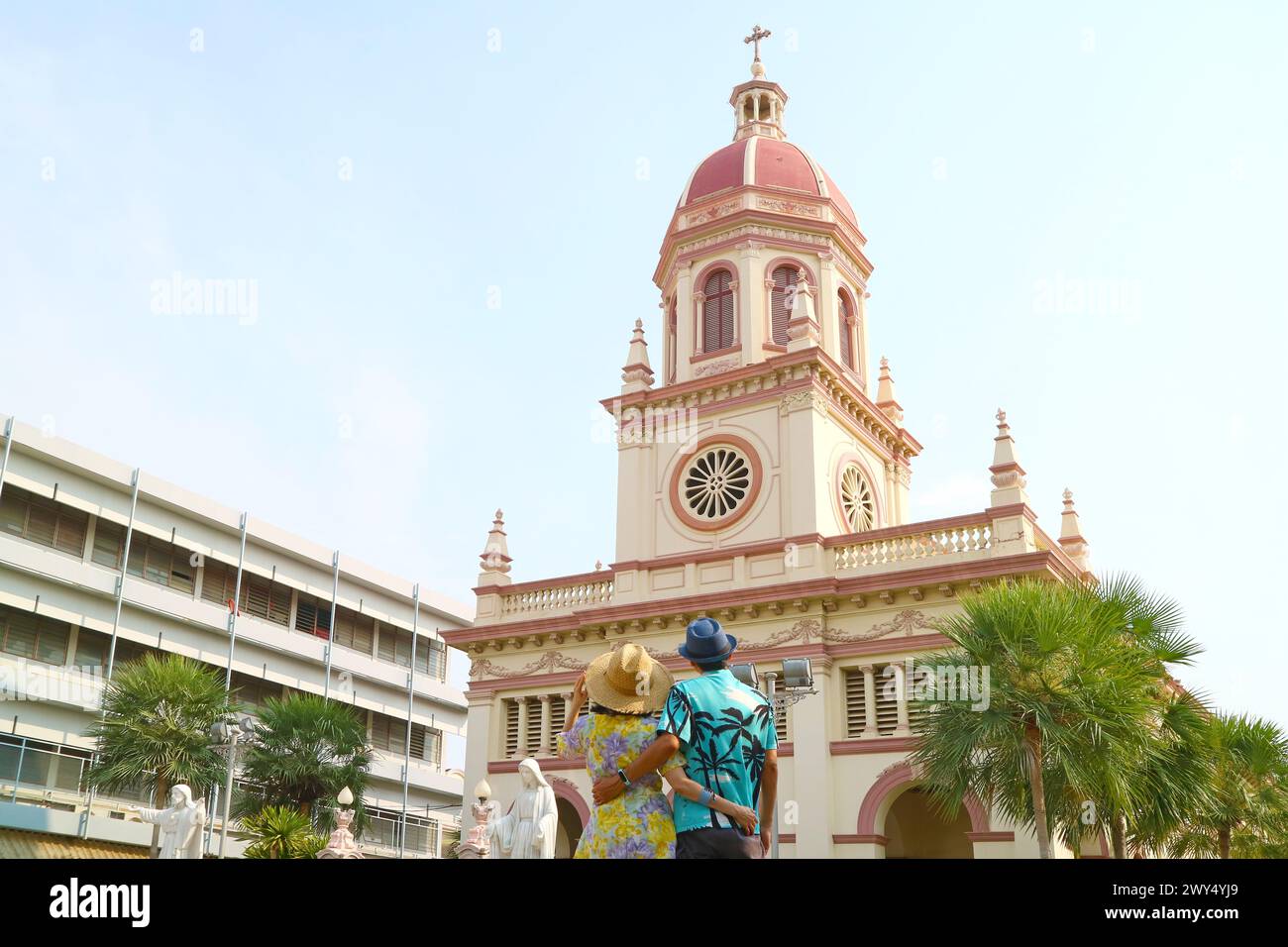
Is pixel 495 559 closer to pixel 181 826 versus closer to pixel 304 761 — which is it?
pixel 304 761

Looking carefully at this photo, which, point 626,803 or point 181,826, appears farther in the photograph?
point 181,826

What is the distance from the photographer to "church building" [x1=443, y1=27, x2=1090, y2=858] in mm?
26031

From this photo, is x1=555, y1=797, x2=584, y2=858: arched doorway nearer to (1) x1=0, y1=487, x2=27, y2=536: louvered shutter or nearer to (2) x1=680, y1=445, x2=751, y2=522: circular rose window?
(2) x1=680, y1=445, x2=751, y2=522: circular rose window

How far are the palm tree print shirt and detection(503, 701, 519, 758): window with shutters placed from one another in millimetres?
25306

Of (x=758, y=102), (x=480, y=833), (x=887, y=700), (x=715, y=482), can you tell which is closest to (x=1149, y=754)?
(x=887, y=700)

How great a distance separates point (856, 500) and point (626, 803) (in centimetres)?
2585

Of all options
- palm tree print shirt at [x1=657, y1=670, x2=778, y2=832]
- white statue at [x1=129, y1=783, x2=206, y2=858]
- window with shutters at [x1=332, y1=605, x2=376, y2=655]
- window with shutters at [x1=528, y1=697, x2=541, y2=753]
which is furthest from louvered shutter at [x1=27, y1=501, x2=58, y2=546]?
palm tree print shirt at [x1=657, y1=670, x2=778, y2=832]

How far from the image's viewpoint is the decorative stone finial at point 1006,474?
26422 mm

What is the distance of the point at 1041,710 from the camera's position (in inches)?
680

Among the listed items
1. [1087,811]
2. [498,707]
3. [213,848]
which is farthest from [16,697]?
[1087,811]

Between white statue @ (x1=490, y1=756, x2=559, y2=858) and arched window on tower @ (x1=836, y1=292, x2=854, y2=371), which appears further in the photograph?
arched window on tower @ (x1=836, y1=292, x2=854, y2=371)

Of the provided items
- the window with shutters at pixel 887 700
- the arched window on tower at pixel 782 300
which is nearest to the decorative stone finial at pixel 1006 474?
the window with shutters at pixel 887 700
